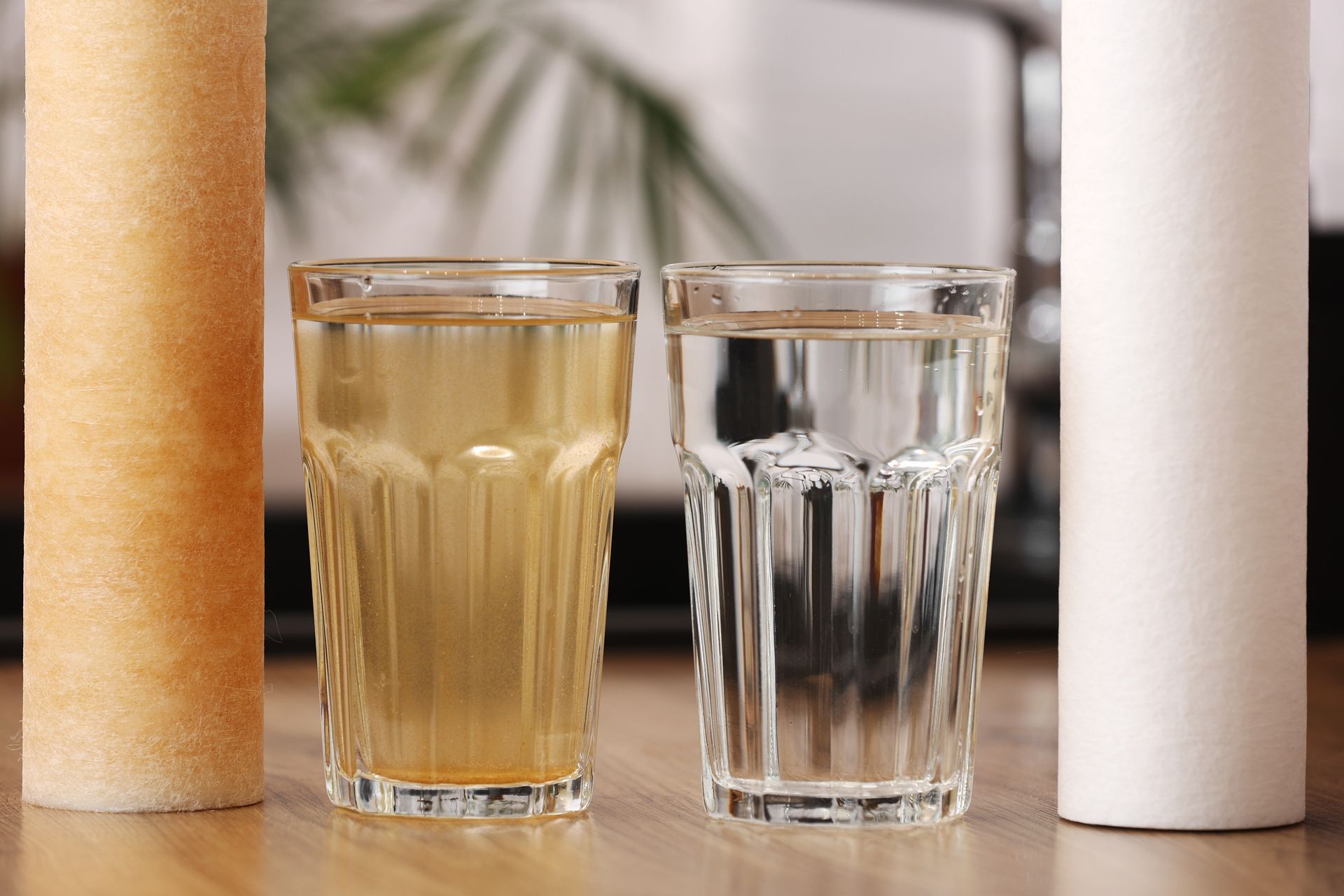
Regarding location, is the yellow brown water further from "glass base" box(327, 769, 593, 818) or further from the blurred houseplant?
the blurred houseplant

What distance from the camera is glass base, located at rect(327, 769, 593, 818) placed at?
1.28 ft

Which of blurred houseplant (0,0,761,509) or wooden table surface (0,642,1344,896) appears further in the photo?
blurred houseplant (0,0,761,509)

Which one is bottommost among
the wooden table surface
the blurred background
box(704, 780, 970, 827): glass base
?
the wooden table surface

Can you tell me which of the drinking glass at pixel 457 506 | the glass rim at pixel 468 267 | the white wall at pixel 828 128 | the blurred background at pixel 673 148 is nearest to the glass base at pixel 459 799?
the drinking glass at pixel 457 506

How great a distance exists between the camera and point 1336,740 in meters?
0.50

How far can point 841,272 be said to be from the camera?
38 cm

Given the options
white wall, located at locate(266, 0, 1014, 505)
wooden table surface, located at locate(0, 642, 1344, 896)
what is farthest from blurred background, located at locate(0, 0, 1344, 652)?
wooden table surface, located at locate(0, 642, 1344, 896)

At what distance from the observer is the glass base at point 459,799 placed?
389 millimetres

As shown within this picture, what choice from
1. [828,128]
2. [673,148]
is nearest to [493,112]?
[673,148]

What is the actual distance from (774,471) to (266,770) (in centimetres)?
18

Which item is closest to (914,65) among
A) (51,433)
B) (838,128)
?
A: (838,128)

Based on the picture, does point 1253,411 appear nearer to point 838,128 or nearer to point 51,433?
point 51,433

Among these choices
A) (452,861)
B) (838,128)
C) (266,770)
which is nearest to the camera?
(452,861)

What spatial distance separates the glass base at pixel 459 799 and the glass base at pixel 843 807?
0.14ft
